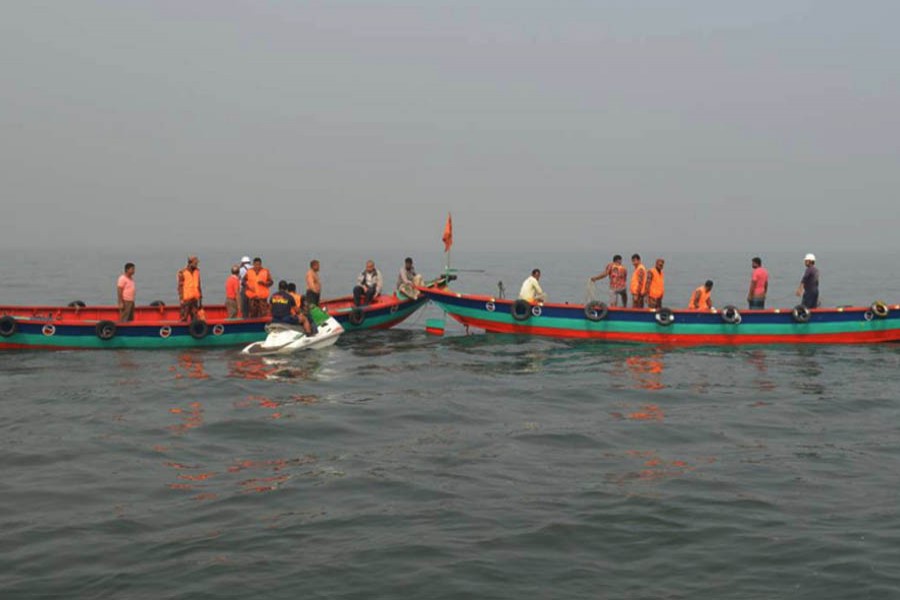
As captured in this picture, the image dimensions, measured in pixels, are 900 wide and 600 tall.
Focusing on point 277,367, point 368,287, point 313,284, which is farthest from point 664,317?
point 277,367

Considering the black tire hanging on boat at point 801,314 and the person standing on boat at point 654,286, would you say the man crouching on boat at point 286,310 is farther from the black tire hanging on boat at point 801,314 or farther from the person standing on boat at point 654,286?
the black tire hanging on boat at point 801,314

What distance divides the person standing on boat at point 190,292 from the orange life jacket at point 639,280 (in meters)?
11.6

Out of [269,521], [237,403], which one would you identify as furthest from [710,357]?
[269,521]

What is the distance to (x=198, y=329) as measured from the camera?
21922 mm

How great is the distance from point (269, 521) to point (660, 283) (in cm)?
1614

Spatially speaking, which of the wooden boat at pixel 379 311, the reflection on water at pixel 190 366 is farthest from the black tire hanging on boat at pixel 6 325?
the wooden boat at pixel 379 311

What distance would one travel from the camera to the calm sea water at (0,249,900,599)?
317 inches

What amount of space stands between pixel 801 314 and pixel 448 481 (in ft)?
49.3

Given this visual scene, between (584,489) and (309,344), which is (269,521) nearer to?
(584,489)

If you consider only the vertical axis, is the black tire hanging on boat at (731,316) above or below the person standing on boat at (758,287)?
below

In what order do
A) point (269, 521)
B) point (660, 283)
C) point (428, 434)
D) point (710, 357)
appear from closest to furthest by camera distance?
1. point (269, 521)
2. point (428, 434)
3. point (710, 357)
4. point (660, 283)

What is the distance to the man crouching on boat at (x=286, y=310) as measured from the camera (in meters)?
20.6

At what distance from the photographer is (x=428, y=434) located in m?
13.5

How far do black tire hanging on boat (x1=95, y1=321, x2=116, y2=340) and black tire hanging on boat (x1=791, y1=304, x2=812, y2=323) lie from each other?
17.6 metres
